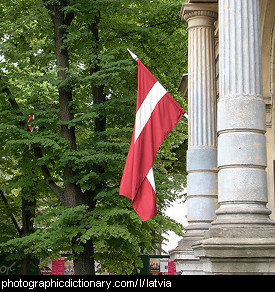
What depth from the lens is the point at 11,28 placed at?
18891mm

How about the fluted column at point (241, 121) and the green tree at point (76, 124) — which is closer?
the fluted column at point (241, 121)

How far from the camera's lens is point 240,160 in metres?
8.73

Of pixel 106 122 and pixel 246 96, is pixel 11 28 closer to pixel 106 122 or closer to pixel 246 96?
pixel 106 122

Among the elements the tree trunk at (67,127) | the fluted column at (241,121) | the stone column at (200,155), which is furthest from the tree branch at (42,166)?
the fluted column at (241,121)

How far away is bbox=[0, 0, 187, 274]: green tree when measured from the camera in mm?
17344

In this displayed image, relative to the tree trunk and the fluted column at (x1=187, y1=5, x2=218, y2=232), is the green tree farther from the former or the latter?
the fluted column at (x1=187, y1=5, x2=218, y2=232)

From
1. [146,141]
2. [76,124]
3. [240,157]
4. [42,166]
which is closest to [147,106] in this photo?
[146,141]

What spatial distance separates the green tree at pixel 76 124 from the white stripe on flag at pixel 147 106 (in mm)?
6215

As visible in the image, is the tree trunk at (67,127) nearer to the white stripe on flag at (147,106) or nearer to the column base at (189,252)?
the column base at (189,252)

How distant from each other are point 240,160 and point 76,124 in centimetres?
1032

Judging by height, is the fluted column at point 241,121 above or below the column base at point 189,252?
above

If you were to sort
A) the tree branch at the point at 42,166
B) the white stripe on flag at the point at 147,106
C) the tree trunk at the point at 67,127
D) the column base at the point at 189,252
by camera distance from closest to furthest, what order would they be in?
the white stripe on flag at the point at 147,106 < the column base at the point at 189,252 < the tree trunk at the point at 67,127 < the tree branch at the point at 42,166

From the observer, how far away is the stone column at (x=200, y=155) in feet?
42.9
